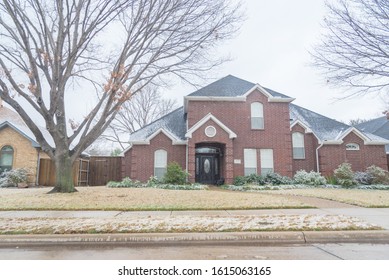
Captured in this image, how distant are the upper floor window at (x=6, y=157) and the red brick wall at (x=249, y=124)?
1351 cm

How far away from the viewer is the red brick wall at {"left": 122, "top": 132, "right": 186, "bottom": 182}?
63.6 ft

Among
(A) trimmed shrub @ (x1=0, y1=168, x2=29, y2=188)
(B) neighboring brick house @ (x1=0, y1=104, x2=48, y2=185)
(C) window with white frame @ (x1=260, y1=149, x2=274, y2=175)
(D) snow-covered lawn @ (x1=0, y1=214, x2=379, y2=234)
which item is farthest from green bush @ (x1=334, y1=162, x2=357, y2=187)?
(A) trimmed shrub @ (x1=0, y1=168, x2=29, y2=188)

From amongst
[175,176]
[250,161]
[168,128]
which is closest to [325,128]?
[250,161]

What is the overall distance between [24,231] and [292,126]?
62.0ft

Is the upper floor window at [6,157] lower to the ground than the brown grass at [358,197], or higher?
higher

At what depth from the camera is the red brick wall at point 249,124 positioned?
1923 centimetres

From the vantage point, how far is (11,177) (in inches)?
747

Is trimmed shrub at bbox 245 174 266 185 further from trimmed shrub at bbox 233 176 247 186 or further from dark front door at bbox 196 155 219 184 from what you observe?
dark front door at bbox 196 155 219 184

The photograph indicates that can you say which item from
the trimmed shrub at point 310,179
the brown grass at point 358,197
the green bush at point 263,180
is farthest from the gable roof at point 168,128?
the brown grass at point 358,197

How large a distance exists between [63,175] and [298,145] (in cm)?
1606

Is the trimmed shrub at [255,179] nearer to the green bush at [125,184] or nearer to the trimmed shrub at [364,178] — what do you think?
the trimmed shrub at [364,178]

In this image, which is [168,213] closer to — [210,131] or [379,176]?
[210,131]

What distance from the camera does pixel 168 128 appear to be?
21.2m

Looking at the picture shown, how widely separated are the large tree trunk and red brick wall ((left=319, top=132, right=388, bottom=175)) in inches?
651
